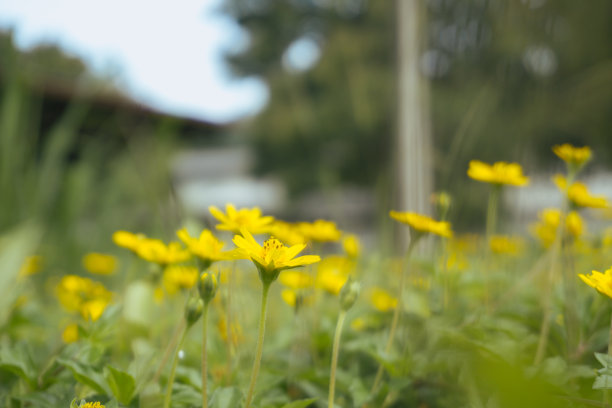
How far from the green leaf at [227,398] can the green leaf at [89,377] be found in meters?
0.12

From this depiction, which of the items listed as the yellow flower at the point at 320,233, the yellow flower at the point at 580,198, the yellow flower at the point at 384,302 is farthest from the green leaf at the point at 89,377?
the yellow flower at the point at 580,198

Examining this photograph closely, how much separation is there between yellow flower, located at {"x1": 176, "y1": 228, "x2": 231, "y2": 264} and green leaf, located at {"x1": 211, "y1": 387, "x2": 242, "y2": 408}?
5.5 inches

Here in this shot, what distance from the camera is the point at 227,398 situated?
515 mm

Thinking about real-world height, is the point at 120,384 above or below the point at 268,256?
below

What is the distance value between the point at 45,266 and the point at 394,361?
2053 mm

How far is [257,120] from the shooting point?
12281 millimetres

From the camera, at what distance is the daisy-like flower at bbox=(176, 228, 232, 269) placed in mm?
558

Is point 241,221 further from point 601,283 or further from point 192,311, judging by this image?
point 601,283

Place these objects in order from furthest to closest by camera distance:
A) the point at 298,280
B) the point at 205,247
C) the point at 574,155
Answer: the point at 298,280, the point at 574,155, the point at 205,247

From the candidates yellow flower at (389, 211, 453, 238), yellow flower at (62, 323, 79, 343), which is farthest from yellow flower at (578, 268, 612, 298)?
yellow flower at (62, 323, 79, 343)

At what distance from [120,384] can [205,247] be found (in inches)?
6.5

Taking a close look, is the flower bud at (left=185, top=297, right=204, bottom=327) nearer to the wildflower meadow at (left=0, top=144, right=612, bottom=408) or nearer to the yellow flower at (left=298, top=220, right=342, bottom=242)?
the wildflower meadow at (left=0, top=144, right=612, bottom=408)

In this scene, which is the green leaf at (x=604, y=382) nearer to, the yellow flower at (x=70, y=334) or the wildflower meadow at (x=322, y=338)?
the wildflower meadow at (x=322, y=338)

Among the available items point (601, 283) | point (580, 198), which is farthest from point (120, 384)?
point (580, 198)
